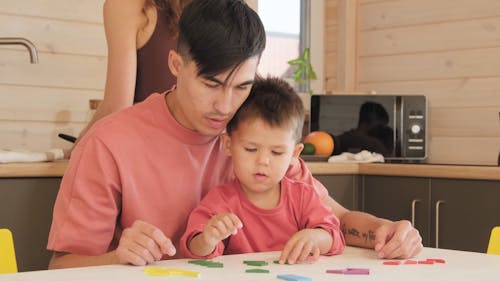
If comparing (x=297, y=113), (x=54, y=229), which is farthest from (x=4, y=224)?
(x=297, y=113)

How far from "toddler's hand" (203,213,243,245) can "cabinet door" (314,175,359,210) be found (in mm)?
1685

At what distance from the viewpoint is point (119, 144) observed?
1429 mm

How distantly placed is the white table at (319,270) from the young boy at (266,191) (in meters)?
0.10

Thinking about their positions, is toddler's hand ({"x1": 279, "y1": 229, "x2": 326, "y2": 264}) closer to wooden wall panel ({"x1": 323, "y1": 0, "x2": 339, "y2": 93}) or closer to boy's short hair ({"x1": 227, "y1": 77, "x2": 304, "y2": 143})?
boy's short hair ({"x1": 227, "y1": 77, "x2": 304, "y2": 143})

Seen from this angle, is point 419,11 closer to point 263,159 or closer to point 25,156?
point 25,156

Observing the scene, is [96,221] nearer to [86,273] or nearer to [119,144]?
[119,144]

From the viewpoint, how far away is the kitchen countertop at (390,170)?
87.1 inches

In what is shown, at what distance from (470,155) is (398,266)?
7.05 feet

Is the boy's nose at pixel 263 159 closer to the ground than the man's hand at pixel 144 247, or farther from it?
farther from it

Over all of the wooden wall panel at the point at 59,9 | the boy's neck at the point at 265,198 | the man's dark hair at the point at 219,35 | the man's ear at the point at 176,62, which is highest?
the wooden wall panel at the point at 59,9

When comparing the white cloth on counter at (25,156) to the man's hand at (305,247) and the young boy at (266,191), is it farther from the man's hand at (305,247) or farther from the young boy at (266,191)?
the man's hand at (305,247)

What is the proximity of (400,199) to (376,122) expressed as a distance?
47 cm

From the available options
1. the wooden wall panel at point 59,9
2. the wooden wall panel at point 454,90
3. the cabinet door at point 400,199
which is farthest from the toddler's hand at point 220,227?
the wooden wall panel at point 454,90

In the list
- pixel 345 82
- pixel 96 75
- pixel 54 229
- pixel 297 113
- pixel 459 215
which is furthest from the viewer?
pixel 345 82
